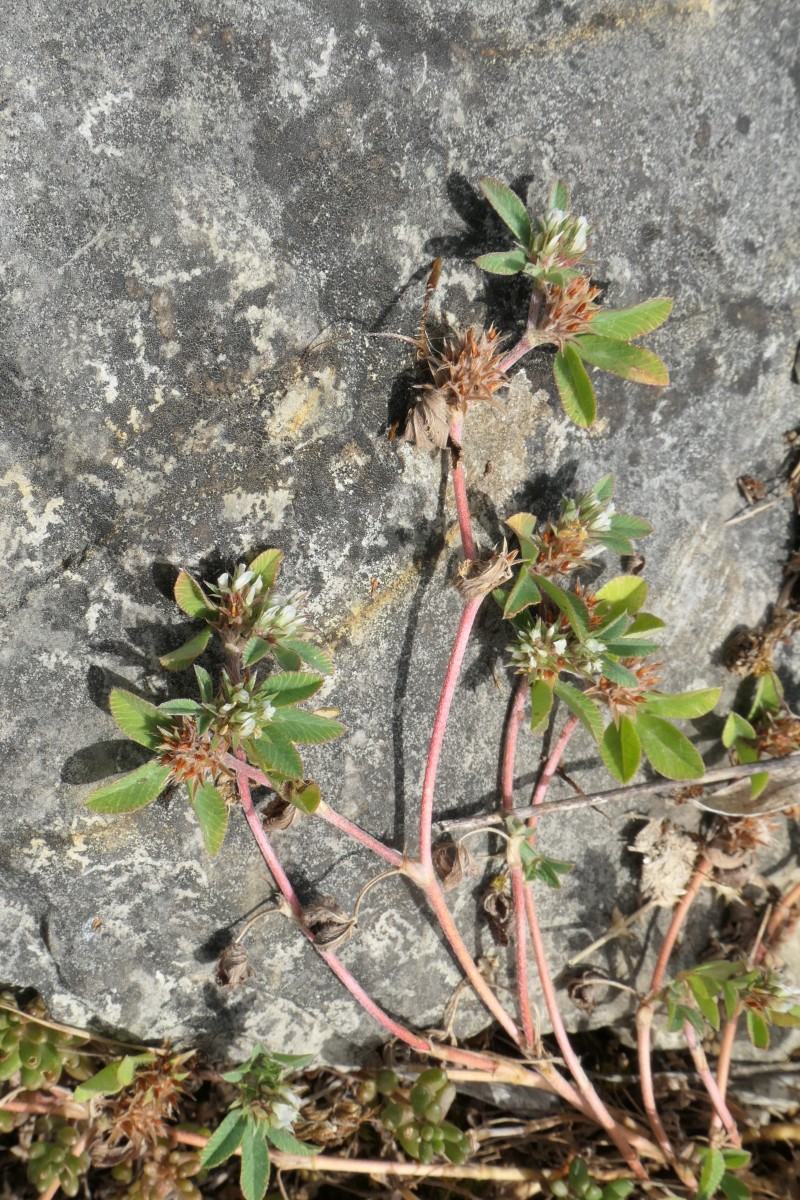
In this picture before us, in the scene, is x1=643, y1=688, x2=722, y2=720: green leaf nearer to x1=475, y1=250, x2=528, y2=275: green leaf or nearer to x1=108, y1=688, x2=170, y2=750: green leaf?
x1=475, y1=250, x2=528, y2=275: green leaf

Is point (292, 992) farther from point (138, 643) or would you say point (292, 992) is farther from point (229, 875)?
point (138, 643)

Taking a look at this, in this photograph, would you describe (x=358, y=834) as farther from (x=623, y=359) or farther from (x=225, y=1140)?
(x=623, y=359)

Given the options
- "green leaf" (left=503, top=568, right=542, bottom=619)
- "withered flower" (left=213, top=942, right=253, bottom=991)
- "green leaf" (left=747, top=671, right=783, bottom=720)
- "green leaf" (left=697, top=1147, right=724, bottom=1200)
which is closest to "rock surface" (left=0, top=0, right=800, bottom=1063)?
"withered flower" (left=213, top=942, right=253, bottom=991)

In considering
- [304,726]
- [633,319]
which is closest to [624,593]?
[633,319]

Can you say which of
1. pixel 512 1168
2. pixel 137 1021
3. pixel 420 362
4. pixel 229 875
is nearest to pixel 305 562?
pixel 420 362

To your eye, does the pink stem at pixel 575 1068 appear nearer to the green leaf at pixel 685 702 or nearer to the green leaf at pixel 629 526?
the green leaf at pixel 685 702

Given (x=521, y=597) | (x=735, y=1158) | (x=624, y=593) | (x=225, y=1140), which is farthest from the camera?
(x=735, y=1158)

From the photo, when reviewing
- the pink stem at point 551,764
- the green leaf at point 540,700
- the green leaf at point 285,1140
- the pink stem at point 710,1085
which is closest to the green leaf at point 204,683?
the green leaf at point 540,700
